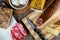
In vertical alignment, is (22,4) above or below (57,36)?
above

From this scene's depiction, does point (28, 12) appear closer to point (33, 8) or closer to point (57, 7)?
point (33, 8)

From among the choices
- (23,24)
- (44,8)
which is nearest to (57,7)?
(44,8)

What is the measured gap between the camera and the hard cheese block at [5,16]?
877 millimetres

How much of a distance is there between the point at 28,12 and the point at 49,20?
102 mm

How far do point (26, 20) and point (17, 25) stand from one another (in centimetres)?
4

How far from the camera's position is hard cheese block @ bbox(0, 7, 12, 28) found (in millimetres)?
→ 877

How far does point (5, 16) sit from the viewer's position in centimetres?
89

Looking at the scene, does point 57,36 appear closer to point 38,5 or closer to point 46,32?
point 46,32

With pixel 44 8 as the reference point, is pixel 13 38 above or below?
below

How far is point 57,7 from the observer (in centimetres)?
85

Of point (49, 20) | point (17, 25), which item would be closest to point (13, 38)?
point (17, 25)

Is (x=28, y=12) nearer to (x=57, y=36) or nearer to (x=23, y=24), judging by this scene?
(x=23, y=24)

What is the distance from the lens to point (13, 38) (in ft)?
2.86

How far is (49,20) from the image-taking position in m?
0.85
